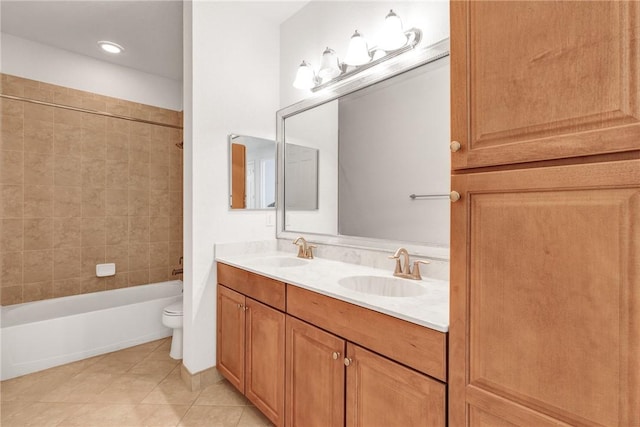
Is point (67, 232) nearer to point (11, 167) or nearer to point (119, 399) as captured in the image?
point (11, 167)

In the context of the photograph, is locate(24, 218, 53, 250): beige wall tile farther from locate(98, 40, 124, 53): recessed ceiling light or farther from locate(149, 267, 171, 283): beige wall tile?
locate(98, 40, 124, 53): recessed ceiling light

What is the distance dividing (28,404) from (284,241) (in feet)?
6.05

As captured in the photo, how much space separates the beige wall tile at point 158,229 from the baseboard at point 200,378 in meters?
1.78

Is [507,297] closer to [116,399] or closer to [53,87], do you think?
[116,399]

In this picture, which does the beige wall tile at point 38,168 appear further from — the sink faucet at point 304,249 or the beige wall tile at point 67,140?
the sink faucet at point 304,249

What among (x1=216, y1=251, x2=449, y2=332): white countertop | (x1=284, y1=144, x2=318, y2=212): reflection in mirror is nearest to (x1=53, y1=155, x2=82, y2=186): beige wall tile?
(x1=216, y1=251, x2=449, y2=332): white countertop

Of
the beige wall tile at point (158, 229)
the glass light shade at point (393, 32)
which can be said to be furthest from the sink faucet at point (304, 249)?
the beige wall tile at point (158, 229)

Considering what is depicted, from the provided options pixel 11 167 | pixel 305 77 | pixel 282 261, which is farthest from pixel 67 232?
pixel 305 77

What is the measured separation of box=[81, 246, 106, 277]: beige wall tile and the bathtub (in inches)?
8.9

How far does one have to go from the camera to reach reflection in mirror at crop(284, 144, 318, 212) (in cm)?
223

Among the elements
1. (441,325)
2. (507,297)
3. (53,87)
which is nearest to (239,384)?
(441,325)

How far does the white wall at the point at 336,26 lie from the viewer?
1534 mm

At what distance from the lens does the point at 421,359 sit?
0.97 metres

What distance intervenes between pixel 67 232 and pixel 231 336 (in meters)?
2.15
